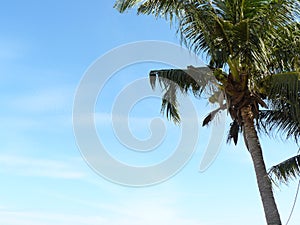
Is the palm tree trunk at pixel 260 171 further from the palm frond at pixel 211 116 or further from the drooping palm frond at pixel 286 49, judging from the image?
the drooping palm frond at pixel 286 49

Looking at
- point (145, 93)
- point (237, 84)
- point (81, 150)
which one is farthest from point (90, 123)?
point (237, 84)

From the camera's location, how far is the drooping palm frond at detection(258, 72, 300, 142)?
277 inches

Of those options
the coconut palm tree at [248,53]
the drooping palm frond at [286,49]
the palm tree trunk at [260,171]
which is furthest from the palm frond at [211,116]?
the drooping palm frond at [286,49]

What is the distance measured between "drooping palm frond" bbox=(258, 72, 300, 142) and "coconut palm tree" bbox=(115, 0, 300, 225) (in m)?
0.02

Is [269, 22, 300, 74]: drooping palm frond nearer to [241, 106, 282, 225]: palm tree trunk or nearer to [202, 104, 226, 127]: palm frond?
[241, 106, 282, 225]: palm tree trunk

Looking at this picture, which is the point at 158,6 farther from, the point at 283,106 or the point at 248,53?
the point at 283,106

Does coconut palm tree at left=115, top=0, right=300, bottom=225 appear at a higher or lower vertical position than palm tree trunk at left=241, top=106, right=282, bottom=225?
higher

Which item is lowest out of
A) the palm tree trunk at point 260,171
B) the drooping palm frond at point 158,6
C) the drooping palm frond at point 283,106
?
the palm tree trunk at point 260,171

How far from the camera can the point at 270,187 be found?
7.07 metres

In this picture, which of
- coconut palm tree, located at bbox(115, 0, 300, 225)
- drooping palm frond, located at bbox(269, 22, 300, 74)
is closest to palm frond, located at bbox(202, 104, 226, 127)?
coconut palm tree, located at bbox(115, 0, 300, 225)

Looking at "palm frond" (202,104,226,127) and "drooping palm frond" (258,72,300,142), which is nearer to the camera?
"drooping palm frond" (258,72,300,142)

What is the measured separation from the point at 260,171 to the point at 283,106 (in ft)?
4.67

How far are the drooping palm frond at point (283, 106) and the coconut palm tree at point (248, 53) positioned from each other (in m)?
0.02

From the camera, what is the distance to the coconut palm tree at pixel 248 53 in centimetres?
728
